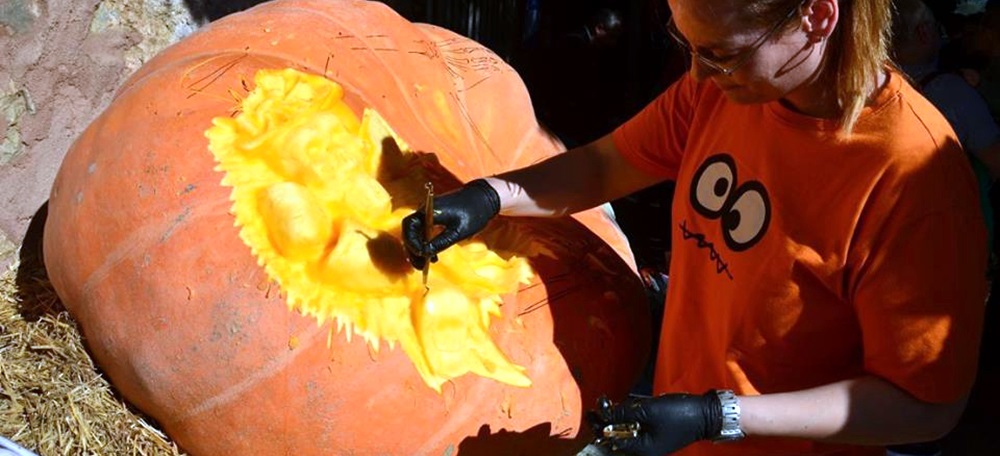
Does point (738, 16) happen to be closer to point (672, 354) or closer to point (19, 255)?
point (672, 354)

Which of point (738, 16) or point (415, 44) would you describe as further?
point (415, 44)

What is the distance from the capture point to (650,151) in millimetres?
2141

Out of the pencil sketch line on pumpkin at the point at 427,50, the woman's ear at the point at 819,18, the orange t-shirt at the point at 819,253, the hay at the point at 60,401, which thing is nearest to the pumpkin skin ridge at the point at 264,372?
the hay at the point at 60,401

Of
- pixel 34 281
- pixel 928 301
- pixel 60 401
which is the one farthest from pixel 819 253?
pixel 34 281

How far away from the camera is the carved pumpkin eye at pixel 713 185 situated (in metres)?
1.84

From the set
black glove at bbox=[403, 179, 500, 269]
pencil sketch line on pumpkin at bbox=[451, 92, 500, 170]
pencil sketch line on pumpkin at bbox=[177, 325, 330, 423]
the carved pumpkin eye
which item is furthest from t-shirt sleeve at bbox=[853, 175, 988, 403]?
pencil sketch line on pumpkin at bbox=[451, 92, 500, 170]

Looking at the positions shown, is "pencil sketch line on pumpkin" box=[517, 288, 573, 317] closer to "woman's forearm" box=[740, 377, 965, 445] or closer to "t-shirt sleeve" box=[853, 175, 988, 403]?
"woman's forearm" box=[740, 377, 965, 445]

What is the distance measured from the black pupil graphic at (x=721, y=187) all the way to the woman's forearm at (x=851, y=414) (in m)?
0.41

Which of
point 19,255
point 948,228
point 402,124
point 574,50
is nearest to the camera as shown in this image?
point 948,228

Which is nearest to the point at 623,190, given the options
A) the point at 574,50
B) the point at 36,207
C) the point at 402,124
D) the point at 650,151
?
the point at 650,151

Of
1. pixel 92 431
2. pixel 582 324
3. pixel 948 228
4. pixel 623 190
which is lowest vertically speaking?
pixel 92 431

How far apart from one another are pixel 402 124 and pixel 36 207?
1.15m

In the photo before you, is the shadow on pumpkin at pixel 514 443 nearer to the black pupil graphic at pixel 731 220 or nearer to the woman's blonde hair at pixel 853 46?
the black pupil graphic at pixel 731 220

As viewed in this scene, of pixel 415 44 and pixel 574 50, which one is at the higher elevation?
pixel 415 44
